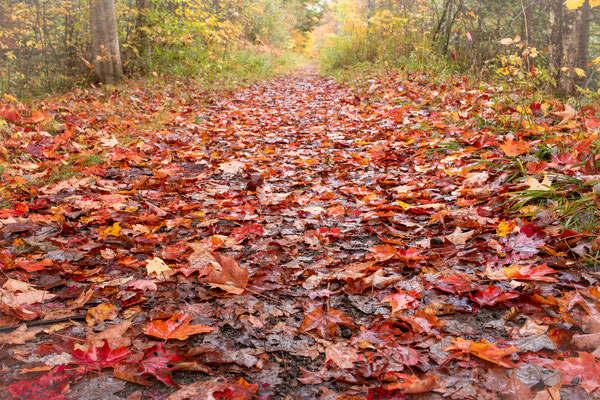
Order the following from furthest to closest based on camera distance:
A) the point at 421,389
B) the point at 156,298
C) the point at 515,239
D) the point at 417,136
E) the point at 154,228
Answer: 1. the point at 417,136
2. the point at 154,228
3. the point at 515,239
4. the point at 156,298
5. the point at 421,389

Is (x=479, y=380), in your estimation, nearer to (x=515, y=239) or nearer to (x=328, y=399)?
(x=328, y=399)

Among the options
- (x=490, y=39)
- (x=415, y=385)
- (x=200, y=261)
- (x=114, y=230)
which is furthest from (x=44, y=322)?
(x=490, y=39)

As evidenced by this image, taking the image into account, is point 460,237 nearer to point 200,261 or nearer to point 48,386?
point 200,261

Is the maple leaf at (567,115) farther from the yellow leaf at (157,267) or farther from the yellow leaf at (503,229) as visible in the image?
the yellow leaf at (157,267)

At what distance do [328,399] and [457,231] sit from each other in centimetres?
141

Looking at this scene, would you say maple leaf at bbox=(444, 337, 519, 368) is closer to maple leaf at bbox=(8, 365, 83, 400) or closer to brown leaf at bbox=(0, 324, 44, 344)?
maple leaf at bbox=(8, 365, 83, 400)

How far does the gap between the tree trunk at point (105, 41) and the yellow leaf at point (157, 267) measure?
654 centimetres

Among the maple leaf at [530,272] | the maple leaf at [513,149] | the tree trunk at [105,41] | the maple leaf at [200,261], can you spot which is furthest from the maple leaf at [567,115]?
the tree trunk at [105,41]

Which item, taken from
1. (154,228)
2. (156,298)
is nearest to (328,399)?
(156,298)

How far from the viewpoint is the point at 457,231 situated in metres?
2.31

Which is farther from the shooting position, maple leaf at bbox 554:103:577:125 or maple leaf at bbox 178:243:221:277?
maple leaf at bbox 554:103:577:125

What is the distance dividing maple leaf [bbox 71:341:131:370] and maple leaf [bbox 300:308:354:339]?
2.36ft

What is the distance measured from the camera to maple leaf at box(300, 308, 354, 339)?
1633 millimetres

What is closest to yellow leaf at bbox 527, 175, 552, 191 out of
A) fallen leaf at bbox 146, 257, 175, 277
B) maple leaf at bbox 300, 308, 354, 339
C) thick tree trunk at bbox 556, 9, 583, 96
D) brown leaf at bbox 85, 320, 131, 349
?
maple leaf at bbox 300, 308, 354, 339
